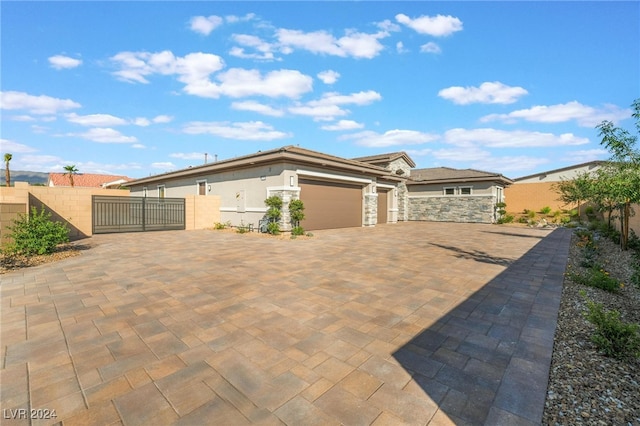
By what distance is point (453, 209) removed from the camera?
75.3 feet

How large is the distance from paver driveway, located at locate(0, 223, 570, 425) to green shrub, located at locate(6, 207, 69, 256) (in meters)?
1.64

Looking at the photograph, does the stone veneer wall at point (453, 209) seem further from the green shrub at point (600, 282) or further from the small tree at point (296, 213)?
the green shrub at point (600, 282)

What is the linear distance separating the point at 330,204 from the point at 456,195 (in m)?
12.9

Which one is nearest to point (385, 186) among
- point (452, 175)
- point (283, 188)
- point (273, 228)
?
point (452, 175)

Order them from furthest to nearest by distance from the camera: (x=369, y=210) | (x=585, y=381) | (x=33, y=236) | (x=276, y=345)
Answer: (x=369, y=210), (x=33, y=236), (x=276, y=345), (x=585, y=381)

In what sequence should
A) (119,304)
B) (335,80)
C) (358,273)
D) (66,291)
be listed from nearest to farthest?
(119,304)
(66,291)
(358,273)
(335,80)

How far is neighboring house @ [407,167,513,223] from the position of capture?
842 inches

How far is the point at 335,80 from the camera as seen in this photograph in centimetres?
1568

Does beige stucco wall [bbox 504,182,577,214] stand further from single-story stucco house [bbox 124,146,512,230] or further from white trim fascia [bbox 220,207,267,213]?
white trim fascia [bbox 220,207,267,213]

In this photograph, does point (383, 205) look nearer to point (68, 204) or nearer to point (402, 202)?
point (402, 202)

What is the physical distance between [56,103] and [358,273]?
92.1 feet

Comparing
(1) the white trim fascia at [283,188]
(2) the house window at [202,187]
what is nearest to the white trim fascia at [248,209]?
(1) the white trim fascia at [283,188]

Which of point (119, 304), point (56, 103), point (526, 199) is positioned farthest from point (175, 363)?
point (526, 199)

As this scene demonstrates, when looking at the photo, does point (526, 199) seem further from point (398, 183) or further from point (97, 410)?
point (97, 410)
